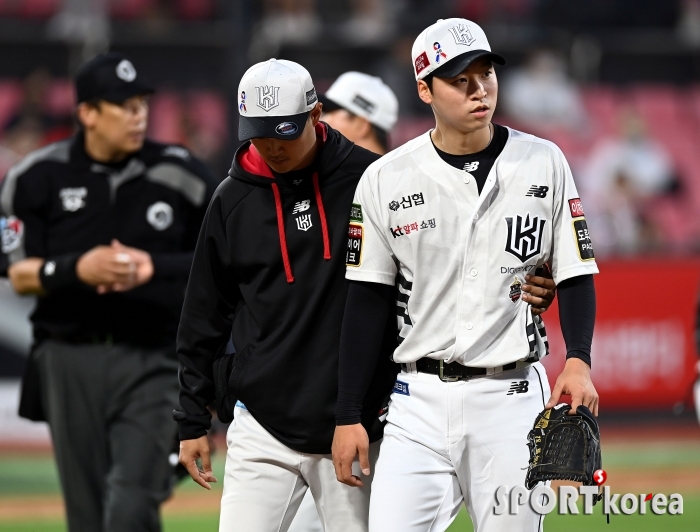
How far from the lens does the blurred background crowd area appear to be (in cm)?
1367

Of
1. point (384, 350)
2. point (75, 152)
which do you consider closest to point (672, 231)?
point (75, 152)

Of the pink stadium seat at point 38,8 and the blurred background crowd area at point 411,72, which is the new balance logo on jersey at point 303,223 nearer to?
the blurred background crowd area at point 411,72

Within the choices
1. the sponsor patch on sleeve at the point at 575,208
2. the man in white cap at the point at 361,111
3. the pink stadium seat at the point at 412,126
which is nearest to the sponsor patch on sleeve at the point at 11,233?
the man in white cap at the point at 361,111

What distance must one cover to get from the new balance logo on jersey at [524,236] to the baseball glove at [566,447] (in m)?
0.54

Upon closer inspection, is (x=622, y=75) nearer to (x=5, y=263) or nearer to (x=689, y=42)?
(x=689, y=42)

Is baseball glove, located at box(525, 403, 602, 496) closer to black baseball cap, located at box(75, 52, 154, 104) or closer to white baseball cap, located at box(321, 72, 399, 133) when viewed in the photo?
white baseball cap, located at box(321, 72, 399, 133)

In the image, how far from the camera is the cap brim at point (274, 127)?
12.6 feet

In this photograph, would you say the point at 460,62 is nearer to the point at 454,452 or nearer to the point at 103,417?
the point at 454,452

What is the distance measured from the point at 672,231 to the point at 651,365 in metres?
3.40

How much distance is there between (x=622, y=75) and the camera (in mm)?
15922

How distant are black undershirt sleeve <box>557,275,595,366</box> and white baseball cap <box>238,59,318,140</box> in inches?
42.8

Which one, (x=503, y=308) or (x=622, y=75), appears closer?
(x=503, y=308)

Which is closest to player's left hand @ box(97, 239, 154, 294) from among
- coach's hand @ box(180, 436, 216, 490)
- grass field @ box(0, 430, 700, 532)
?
coach's hand @ box(180, 436, 216, 490)

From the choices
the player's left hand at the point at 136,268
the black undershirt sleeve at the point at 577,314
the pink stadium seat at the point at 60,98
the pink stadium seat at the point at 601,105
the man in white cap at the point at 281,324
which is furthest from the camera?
the pink stadium seat at the point at 601,105
